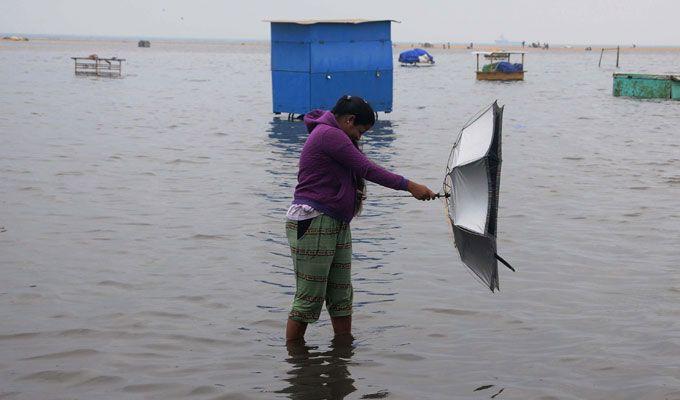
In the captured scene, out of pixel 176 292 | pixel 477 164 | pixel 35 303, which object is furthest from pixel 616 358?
pixel 35 303

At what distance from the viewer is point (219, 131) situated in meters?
21.9

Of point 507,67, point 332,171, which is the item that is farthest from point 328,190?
point 507,67

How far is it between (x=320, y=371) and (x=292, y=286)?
6.82 ft

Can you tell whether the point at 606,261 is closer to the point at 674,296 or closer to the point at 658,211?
the point at 674,296

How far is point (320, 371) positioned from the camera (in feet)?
18.6

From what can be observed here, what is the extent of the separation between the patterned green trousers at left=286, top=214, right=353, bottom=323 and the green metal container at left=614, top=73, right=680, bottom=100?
30.9m

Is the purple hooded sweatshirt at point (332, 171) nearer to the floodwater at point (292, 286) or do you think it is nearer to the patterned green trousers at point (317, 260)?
the patterned green trousers at point (317, 260)

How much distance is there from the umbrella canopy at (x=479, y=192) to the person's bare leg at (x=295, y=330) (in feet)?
3.67

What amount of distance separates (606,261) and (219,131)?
47.4 ft

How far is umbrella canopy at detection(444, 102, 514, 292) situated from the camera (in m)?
5.17

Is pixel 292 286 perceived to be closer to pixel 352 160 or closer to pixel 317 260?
pixel 317 260

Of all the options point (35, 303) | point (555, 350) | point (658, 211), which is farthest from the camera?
point (658, 211)

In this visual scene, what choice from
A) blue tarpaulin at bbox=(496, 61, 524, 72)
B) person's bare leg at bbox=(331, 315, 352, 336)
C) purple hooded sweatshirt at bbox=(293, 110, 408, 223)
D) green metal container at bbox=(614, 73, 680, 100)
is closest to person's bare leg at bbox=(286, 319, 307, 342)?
person's bare leg at bbox=(331, 315, 352, 336)

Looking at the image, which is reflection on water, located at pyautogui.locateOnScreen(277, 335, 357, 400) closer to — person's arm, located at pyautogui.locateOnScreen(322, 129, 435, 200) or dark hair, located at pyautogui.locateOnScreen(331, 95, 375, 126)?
person's arm, located at pyautogui.locateOnScreen(322, 129, 435, 200)
